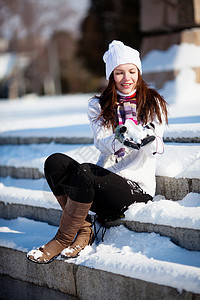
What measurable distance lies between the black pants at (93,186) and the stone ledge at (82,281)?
0.35 metres

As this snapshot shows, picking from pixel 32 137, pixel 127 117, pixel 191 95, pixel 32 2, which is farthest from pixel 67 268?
pixel 32 2

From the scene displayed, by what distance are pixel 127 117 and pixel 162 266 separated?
2.78 ft

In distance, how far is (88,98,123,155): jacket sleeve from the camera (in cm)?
190

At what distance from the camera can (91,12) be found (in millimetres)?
9297

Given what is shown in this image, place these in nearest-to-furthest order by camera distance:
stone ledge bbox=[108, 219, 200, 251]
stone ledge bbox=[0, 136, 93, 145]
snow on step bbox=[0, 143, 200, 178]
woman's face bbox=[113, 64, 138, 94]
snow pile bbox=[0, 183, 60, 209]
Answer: stone ledge bbox=[108, 219, 200, 251]
woman's face bbox=[113, 64, 138, 94]
snow on step bbox=[0, 143, 200, 178]
snow pile bbox=[0, 183, 60, 209]
stone ledge bbox=[0, 136, 93, 145]

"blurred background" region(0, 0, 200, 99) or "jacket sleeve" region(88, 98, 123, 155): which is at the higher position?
"blurred background" region(0, 0, 200, 99)

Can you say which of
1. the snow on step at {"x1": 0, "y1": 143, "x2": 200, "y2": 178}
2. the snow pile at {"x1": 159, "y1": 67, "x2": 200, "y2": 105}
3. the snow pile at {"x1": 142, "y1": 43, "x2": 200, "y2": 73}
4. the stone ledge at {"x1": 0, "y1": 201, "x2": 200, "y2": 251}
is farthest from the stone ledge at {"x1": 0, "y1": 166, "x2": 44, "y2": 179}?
the snow pile at {"x1": 142, "y1": 43, "x2": 200, "y2": 73}

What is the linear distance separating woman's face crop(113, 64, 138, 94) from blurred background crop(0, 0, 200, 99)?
2.31 metres

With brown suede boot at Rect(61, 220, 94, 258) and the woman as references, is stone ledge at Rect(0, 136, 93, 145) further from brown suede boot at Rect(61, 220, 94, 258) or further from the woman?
brown suede boot at Rect(61, 220, 94, 258)

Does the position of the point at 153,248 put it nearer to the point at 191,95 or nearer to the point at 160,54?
the point at 191,95

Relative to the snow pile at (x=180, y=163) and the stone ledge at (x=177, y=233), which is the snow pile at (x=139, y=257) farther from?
the snow pile at (x=180, y=163)

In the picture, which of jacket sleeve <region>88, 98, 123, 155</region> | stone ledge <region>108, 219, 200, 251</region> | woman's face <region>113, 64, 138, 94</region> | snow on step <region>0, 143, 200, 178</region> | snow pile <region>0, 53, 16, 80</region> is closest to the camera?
stone ledge <region>108, 219, 200, 251</region>

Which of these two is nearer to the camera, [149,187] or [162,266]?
[162,266]

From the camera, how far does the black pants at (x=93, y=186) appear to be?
1811 mm
